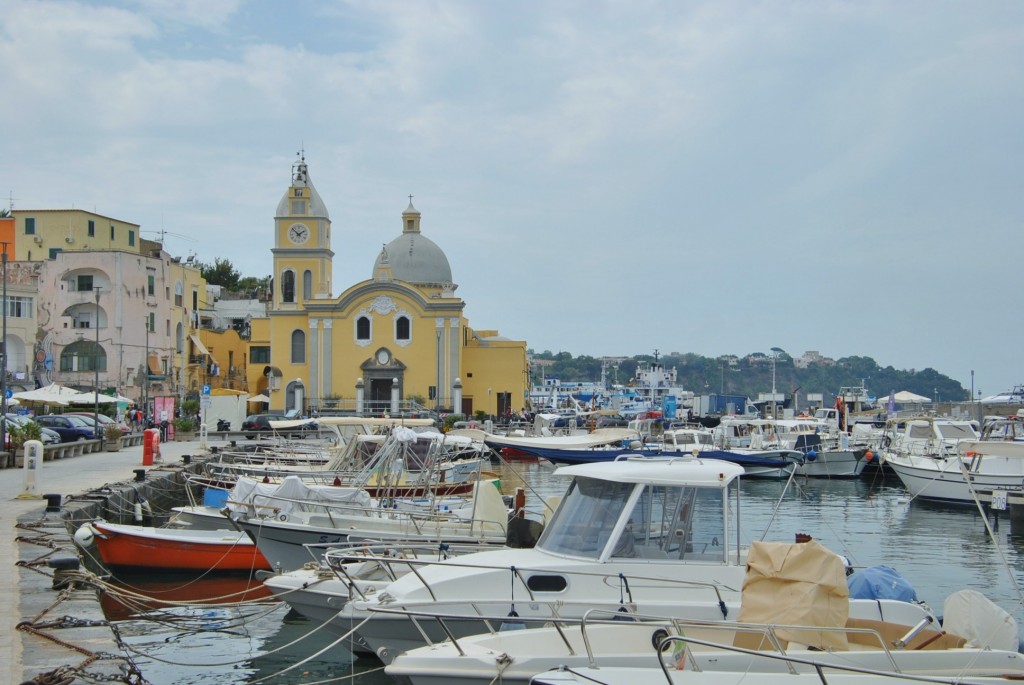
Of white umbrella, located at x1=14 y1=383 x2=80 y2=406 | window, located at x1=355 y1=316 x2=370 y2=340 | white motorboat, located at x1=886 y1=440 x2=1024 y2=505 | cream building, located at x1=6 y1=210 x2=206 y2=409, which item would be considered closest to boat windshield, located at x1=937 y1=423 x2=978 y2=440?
white motorboat, located at x1=886 y1=440 x2=1024 y2=505

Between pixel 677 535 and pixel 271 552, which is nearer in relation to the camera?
pixel 677 535

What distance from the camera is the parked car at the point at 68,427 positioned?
4106cm

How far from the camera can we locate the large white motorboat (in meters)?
11.0

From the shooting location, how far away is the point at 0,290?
59.0 m

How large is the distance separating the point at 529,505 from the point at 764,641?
1898 cm

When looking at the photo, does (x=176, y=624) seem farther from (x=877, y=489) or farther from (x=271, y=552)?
(x=877, y=489)

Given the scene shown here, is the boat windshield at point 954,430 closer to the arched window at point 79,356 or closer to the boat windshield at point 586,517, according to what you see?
the boat windshield at point 586,517

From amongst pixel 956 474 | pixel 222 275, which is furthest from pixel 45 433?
pixel 222 275

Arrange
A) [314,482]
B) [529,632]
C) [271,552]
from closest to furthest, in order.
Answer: [529,632], [271,552], [314,482]

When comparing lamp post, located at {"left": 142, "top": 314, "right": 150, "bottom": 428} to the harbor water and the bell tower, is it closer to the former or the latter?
the bell tower

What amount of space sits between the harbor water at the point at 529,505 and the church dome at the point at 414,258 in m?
39.1

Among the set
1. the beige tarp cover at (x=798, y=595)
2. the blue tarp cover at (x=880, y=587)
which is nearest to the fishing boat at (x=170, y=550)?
the blue tarp cover at (x=880, y=587)

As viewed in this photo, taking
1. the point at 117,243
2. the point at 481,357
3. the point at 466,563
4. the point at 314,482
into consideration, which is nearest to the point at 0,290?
the point at 117,243

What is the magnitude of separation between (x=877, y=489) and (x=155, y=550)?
26878 millimetres
